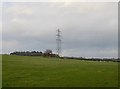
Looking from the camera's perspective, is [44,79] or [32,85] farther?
[44,79]

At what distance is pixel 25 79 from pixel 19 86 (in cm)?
550

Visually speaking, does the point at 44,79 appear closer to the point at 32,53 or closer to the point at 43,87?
the point at 43,87

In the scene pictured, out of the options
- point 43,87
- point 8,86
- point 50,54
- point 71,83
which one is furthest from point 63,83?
point 50,54

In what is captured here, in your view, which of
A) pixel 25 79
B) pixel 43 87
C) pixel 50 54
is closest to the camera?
pixel 43 87

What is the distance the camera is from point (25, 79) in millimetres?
42281

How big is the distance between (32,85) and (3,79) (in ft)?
21.5

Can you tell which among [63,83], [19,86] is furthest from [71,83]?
[19,86]

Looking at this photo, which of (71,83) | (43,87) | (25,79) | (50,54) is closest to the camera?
(43,87)

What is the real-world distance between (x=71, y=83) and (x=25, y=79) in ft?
21.2

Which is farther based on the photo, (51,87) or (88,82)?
(88,82)

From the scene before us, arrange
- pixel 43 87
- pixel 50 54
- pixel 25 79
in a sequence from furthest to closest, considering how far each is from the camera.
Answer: pixel 50 54
pixel 25 79
pixel 43 87

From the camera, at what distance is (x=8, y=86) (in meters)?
36.9

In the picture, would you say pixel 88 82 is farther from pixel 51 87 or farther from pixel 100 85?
pixel 51 87

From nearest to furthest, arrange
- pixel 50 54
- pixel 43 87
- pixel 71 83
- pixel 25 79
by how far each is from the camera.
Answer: pixel 43 87
pixel 71 83
pixel 25 79
pixel 50 54
